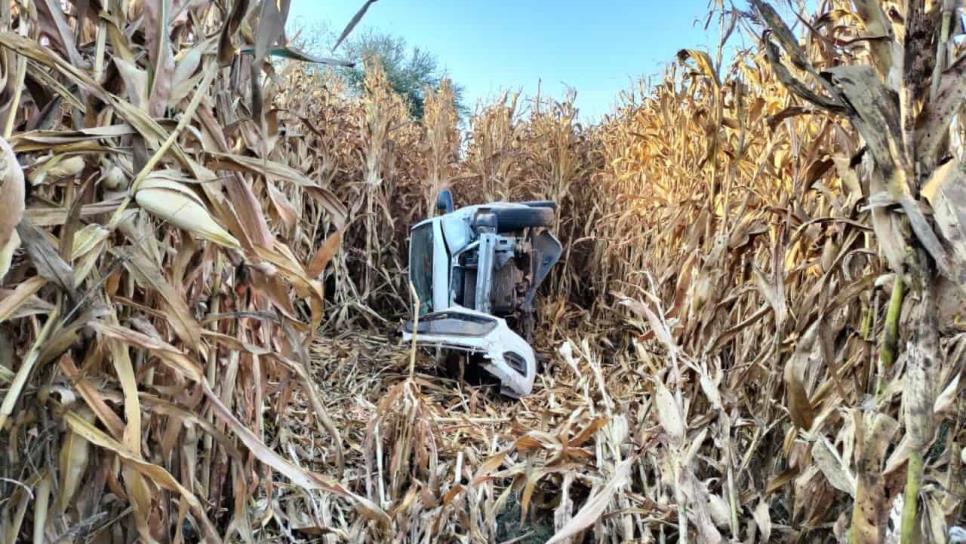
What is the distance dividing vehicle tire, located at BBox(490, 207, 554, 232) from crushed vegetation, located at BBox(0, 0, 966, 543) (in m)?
1.08

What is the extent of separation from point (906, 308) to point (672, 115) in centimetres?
259

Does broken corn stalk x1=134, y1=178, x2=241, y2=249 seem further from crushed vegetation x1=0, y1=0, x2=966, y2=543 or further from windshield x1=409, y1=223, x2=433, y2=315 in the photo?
windshield x1=409, y1=223, x2=433, y2=315

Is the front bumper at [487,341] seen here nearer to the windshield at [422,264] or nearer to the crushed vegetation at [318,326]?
the crushed vegetation at [318,326]

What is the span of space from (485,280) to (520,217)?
40 cm

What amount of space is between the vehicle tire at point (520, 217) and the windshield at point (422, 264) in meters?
0.41

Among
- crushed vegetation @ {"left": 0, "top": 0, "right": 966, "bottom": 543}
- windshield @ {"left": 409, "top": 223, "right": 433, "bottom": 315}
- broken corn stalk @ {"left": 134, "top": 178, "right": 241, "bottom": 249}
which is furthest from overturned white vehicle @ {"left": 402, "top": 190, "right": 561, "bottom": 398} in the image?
broken corn stalk @ {"left": 134, "top": 178, "right": 241, "bottom": 249}

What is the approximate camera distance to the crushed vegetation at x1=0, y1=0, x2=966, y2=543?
0.64 metres

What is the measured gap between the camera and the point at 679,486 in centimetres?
101

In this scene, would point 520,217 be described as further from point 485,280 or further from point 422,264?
point 422,264

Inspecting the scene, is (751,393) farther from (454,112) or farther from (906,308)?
(454,112)

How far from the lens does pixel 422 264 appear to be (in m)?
3.33

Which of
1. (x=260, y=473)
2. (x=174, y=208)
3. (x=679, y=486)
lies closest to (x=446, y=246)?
(x=260, y=473)

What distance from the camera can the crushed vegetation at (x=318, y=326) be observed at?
64 cm

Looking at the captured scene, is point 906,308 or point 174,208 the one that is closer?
point 174,208
